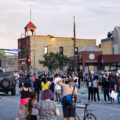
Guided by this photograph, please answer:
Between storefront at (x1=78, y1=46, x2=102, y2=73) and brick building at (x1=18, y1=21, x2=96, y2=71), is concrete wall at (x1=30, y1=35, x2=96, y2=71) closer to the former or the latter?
brick building at (x1=18, y1=21, x2=96, y2=71)

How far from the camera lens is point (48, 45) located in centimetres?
7938

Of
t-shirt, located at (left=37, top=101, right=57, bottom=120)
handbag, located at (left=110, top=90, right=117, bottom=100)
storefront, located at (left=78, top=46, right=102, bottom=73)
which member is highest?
storefront, located at (left=78, top=46, right=102, bottom=73)

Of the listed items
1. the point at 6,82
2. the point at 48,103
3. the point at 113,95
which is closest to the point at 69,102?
the point at 48,103

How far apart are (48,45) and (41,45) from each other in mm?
1779

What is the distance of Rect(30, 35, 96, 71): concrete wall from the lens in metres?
77.2

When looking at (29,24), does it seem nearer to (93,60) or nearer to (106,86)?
(93,60)

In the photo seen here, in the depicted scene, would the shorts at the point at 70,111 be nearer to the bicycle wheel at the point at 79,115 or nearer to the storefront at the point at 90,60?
the bicycle wheel at the point at 79,115

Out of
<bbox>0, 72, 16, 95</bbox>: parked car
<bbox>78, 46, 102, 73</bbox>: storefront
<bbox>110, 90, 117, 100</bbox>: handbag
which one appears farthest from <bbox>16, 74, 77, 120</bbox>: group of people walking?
<bbox>78, 46, 102, 73</bbox>: storefront

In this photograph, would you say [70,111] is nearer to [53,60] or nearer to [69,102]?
[69,102]

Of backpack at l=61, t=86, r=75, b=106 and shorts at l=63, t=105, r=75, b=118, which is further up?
backpack at l=61, t=86, r=75, b=106

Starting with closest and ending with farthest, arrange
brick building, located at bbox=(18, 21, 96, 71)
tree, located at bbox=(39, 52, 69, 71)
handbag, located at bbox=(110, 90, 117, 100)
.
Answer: handbag, located at bbox=(110, 90, 117, 100) < tree, located at bbox=(39, 52, 69, 71) < brick building, located at bbox=(18, 21, 96, 71)

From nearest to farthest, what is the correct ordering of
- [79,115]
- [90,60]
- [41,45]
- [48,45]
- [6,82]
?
1. [79,115]
2. [6,82]
3. [90,60]
4. [41,45]
5. [48,45]

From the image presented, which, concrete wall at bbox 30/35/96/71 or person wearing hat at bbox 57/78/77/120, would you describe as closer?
person wearing hat at bbox 57/78/77/120

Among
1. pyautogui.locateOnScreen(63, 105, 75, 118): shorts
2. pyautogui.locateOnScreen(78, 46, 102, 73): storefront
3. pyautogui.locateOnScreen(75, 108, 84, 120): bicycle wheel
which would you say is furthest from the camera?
pyautogui.locateOnScreen(78, 46, 102, 73): storefront
